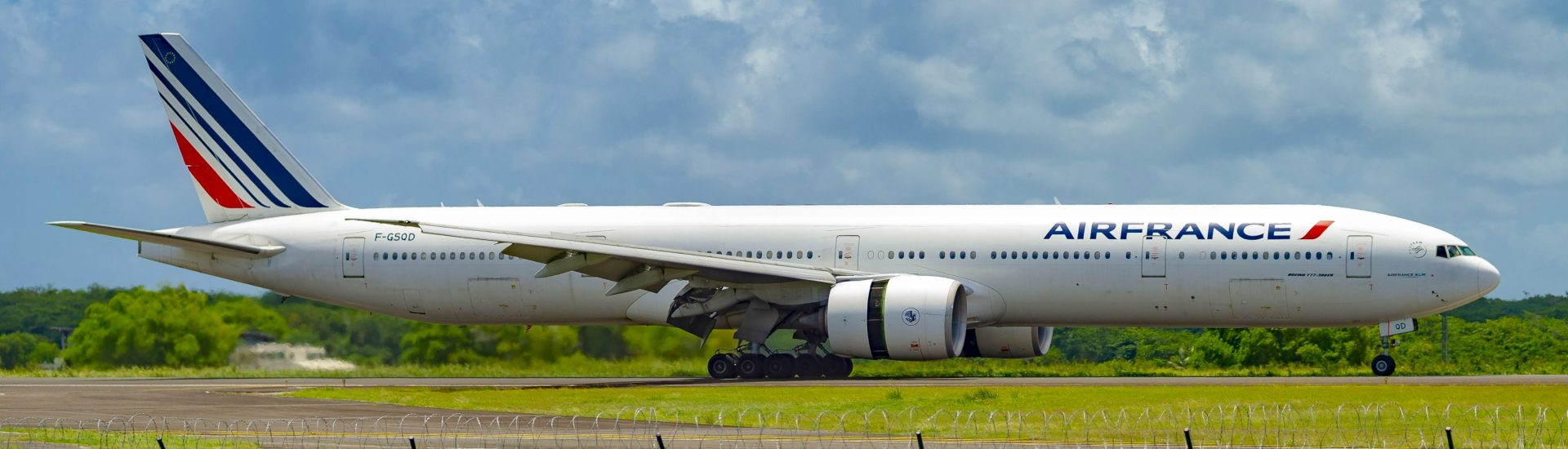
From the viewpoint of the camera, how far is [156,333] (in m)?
39.7

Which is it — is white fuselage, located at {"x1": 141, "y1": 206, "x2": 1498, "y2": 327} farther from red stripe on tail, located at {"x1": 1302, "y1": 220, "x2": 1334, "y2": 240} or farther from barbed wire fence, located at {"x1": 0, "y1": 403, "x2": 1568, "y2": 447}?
barbed wire fence, located at {"x1": 0, "y1": 403, "x2": 1568, "y2": 447}

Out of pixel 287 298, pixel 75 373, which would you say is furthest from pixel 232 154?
pixel 75 373

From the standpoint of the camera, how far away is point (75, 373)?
39969 millimetres

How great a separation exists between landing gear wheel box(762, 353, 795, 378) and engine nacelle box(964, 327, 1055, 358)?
403cm

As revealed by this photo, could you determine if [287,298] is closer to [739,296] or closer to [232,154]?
[232,154]

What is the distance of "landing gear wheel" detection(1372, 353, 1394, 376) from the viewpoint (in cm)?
2984

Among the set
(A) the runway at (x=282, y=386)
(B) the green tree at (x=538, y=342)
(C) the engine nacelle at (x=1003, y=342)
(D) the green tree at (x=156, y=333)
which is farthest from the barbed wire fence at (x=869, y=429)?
(D) the green tree at (x=156, y=333)

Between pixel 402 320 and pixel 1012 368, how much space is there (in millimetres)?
12864

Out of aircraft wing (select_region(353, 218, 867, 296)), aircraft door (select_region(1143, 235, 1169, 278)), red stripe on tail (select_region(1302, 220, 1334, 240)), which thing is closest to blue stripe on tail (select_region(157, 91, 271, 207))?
aircraft wing (select_region(353, 218, 867, 296))

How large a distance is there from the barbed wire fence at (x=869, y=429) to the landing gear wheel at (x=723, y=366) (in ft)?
29.5

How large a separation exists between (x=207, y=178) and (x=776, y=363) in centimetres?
1325

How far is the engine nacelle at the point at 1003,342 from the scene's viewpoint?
3434 cm

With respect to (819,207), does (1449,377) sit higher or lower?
lower

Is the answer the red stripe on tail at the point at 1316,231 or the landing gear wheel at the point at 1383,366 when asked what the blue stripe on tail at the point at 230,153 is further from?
the landing gear wheel at the point at 1383,366
